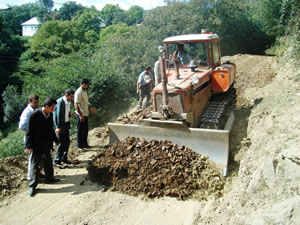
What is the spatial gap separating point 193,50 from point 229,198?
410 cm

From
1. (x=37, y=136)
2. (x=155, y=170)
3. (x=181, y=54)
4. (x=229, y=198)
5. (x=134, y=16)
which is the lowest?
(x=229, y=198)

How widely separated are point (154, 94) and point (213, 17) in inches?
575

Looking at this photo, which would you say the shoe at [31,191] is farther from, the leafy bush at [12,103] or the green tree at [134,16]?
the green tree at [134,16]

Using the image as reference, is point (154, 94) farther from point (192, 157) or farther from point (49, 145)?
point (49, 145)

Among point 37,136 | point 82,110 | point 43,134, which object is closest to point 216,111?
point 82,110

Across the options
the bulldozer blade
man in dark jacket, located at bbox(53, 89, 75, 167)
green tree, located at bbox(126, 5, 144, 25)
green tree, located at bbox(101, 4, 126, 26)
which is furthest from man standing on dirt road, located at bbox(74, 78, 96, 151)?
green tree, located at bbox(126, 5, 144, 25)

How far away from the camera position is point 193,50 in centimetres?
704

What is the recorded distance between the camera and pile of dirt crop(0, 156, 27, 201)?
523 cm

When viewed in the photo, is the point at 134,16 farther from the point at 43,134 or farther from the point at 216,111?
the point at 43,134

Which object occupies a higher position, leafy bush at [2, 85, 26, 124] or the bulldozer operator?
the bulldozer operator

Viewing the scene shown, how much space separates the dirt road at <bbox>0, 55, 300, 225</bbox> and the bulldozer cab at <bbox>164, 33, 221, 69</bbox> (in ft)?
6.91

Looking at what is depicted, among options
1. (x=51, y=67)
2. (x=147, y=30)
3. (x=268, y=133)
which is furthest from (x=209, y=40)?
(x=147, y=30)

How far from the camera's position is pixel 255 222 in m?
3.11

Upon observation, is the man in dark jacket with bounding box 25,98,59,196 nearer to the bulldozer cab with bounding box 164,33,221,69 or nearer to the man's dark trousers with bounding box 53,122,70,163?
the man's dark trousers with bounding box 53,122,70,163
